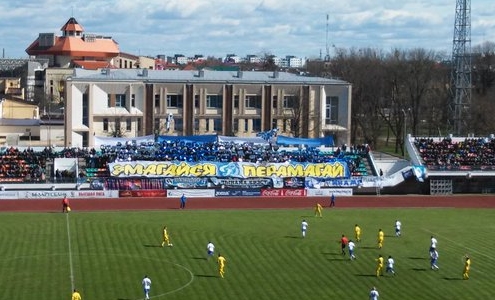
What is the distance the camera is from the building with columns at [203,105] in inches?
3403

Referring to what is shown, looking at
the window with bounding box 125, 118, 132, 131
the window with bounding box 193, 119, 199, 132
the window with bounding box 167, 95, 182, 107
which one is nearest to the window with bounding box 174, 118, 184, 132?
the window with bounding box 193, 119, 199, 132

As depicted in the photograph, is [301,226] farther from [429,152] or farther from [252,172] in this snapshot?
[429,152]

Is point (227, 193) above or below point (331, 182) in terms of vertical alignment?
below

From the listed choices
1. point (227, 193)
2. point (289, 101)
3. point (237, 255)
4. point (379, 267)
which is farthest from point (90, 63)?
point (379, 267)

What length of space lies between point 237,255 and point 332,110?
5067 cm

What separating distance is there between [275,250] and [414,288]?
9.83 metres

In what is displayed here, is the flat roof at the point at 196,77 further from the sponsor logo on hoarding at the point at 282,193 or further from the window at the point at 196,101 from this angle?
the sponsor logo on hoarding at the point at 282,193

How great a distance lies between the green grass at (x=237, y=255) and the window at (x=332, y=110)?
107ft

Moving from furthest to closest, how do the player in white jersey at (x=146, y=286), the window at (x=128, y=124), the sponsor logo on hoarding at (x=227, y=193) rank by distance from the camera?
the window at (x=128, y=124) < the sponsor logo on hoarding at (x=227, y=193) < the player in white jersey at (x=146, y=286)

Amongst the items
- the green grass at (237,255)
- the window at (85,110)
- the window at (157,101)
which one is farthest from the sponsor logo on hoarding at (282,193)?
the window at (85,110)

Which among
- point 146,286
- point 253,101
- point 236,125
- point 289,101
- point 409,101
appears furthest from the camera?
point 409,101

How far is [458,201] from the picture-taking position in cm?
6888

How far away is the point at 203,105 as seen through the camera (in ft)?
295

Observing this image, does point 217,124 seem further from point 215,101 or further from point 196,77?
point 196,77
